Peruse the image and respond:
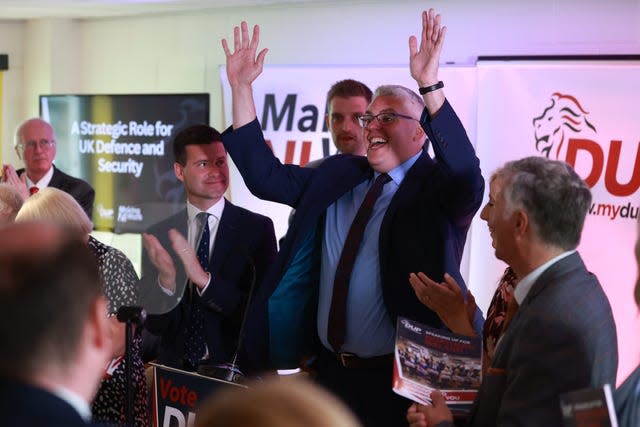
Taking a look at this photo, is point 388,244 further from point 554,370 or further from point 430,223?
point 554,370

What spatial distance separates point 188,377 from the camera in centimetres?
292

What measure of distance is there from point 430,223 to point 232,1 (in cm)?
448

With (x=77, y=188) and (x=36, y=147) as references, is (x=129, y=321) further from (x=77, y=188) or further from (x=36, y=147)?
(x=36, y=147)

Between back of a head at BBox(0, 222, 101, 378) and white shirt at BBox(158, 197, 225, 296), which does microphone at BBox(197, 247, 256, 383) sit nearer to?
white shirt at BBox(158, 197, 225, 296)

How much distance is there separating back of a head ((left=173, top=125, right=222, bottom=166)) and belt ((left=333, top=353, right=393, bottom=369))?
1077mm

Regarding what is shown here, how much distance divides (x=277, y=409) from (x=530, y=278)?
1.39 m

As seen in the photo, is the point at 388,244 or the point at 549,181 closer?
the point at 549,181

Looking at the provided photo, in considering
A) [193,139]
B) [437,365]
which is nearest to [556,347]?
[437,365]

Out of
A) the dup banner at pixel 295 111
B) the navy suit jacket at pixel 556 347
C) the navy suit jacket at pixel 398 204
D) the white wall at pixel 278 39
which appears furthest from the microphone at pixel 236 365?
the white wall at pixel 278 39

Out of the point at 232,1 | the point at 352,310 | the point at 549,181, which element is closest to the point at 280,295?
the point at 352,310

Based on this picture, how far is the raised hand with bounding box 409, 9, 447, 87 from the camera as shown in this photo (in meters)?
2.95

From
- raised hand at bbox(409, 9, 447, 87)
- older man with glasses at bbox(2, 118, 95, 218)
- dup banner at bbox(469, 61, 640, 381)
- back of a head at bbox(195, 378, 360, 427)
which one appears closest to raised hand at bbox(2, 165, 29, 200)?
older man with glasses at bbox(2, 118, 95, 218)

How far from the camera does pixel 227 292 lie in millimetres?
3291

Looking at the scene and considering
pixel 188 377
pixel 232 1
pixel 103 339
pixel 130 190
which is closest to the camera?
pixel 103 339
